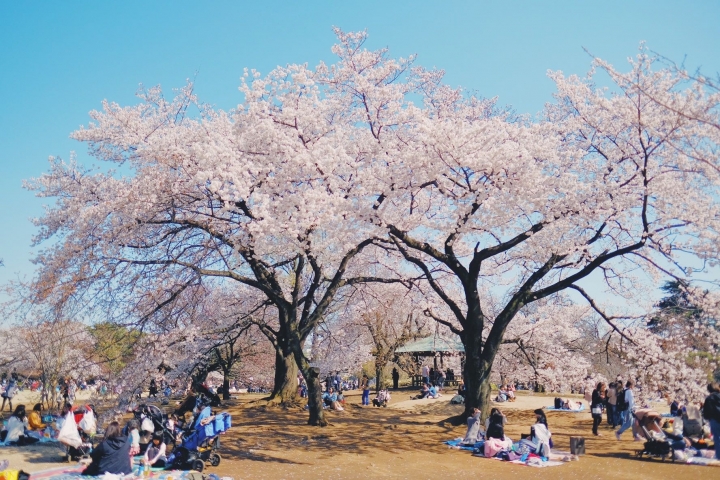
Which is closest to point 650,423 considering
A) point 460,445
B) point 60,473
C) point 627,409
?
point 627,409

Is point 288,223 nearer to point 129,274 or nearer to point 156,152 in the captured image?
point 156,152

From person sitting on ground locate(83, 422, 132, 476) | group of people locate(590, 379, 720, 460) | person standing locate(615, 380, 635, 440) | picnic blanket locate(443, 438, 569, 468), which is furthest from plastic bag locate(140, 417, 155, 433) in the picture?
person standing locate(615, 380, 635, 440)

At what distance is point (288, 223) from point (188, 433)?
4.03 metres

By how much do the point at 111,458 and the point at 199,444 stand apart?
1.44 m

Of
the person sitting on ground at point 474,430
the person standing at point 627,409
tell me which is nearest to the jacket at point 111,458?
the person sitting on ground at point 474,430

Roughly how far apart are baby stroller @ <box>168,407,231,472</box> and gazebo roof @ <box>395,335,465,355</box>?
16052mm

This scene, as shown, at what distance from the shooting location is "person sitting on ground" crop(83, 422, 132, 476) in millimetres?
6992

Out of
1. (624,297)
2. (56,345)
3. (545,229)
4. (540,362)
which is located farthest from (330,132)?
(56,345)

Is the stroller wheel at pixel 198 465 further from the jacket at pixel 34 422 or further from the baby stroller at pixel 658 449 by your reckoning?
the baby stroller at pixel 658 449

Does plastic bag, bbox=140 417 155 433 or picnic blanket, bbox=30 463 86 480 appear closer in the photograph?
picnic blanket, bbox=30 463 86 480

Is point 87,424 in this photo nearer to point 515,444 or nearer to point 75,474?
point 75,474

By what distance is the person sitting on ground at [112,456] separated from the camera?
22.9ft

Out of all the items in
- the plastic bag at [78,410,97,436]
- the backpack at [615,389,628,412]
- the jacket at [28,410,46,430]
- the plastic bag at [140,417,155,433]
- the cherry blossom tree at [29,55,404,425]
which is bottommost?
the jacket at [28,410,46,430]

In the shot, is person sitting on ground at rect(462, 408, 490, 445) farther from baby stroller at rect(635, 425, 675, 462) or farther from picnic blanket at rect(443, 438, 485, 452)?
baby stroller at rect(635, 425, 675, 462)
